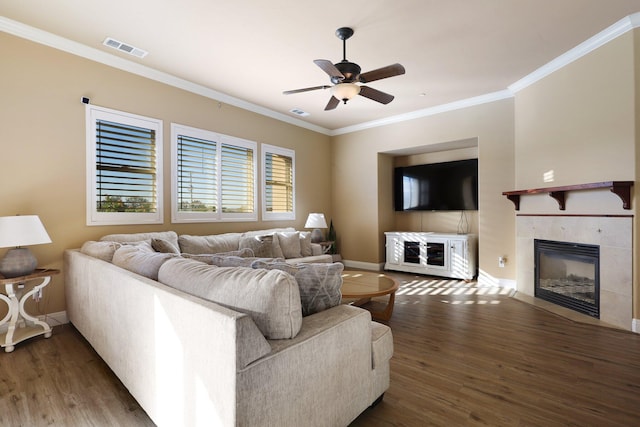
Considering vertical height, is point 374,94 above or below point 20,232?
above

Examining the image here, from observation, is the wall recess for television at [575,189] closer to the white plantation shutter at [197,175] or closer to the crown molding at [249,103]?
the crown molding at [249,103]

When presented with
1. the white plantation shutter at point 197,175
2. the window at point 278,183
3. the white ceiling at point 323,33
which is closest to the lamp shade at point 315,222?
the window at point 278,183

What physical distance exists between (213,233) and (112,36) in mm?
2628

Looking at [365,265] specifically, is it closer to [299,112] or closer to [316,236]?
[316,236]

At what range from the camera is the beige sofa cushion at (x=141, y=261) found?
74.1 inches

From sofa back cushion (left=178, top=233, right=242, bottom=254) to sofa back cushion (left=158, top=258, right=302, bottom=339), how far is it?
2524 mm

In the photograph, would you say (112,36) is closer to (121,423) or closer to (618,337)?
(121,423)

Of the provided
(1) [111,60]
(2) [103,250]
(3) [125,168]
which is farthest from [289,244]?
(1) [111,60]

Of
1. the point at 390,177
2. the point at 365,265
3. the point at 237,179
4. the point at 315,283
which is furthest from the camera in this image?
the point at 390,177

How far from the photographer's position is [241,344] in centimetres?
106

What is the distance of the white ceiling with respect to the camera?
2.72 metres

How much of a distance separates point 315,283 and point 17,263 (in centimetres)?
279

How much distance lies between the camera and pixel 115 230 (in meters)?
3.61

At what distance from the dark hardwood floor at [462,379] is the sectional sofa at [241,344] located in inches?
10.6
